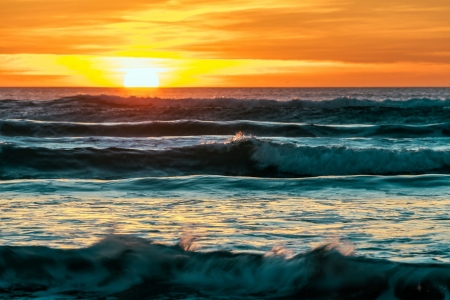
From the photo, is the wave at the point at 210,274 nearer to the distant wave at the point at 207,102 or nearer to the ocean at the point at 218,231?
the ocean at the point at 218,231

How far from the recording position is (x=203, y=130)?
21.5m

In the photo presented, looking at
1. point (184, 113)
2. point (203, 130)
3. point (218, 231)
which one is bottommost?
point (218, 231)

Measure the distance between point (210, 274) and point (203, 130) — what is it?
662 inches

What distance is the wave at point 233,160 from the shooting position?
13.0 metres

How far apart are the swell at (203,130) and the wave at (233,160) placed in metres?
5.90

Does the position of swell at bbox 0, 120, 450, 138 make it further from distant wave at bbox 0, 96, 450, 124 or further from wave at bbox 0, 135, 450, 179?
wave at bbox 0, 135, 450, 179

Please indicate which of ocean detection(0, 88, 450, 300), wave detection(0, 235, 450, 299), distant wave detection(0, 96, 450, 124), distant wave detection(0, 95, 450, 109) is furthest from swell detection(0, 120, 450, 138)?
wave detection(0, 235, 450, 299)

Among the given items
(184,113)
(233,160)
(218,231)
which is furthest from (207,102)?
(218,231)

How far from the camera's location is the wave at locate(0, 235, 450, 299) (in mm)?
4422

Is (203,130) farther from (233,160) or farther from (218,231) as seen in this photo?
(218,231)

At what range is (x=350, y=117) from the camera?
28469 millimetres

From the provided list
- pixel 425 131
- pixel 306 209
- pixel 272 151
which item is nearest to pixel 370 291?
pixel 306 209

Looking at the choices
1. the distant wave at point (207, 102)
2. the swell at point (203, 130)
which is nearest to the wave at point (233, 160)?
the swell at point (203, 130)

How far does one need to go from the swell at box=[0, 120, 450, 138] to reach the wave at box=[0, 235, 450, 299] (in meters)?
15.3
